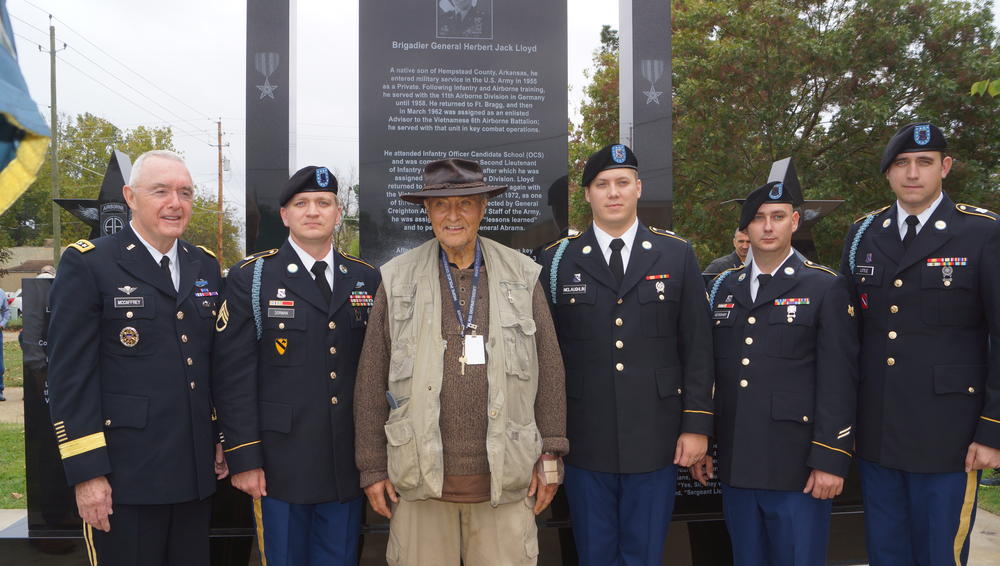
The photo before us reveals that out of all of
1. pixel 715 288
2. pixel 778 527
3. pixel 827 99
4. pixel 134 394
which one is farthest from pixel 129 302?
pixel 827 99

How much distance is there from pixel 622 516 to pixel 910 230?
1841 millimetres

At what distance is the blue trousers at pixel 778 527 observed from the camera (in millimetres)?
2914

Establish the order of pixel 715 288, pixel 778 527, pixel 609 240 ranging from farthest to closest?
pixel 715 288 < pixel 609 240 < pixel 778 527

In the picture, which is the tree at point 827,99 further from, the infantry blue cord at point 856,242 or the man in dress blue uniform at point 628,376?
the man in dress blue uniform at point 628,376

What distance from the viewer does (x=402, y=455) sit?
2410 millimetres

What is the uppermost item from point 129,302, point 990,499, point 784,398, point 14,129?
point 14,129

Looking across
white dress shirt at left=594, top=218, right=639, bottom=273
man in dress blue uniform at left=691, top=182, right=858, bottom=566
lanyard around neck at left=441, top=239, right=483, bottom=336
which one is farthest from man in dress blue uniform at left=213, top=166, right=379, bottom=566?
man in dress blue uniform at left=691, top=182, right=858, bottom=566

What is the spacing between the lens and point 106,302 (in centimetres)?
254

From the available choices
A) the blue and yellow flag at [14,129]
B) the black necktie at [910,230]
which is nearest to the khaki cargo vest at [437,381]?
the blue and yellow flag at [14,129]

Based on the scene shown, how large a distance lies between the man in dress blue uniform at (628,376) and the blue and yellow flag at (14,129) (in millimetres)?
2169

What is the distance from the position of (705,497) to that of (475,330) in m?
2.38

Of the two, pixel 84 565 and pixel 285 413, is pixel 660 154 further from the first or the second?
pixel 84 565

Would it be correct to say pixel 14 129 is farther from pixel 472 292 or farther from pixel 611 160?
pixel 611 160

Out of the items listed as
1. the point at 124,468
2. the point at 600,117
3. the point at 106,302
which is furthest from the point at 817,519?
the point at 600,117
